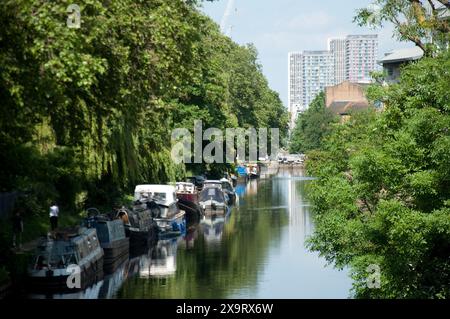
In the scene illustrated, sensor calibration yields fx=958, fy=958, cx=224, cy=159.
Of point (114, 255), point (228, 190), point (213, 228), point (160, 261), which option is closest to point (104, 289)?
point (114, 255)

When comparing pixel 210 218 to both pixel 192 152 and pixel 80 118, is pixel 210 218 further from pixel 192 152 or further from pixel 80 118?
pixel 80 118

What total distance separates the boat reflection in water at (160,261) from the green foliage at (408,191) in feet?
47.5

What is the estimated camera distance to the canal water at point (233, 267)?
35.5 m

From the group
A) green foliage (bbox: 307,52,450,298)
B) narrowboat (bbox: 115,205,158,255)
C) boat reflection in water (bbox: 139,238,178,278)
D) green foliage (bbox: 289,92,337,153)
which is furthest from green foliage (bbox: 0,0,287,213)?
green foliage (bbox: 289,92,337,153)

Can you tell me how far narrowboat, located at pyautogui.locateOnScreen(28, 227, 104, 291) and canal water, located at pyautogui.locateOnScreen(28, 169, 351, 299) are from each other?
0.62 metres

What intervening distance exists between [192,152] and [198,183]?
3.42 meters

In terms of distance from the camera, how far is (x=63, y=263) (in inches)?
1341

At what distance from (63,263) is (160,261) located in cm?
1063

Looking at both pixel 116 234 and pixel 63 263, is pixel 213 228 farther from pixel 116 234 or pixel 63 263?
pixel 63 263

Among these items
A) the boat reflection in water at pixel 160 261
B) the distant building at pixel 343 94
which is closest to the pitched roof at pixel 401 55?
the boat reflection in water at pixel 160 261

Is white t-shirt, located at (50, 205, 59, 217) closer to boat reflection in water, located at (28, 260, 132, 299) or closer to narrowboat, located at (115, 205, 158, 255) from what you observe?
boat reflection in water, located at (28, 260, 132, 299)

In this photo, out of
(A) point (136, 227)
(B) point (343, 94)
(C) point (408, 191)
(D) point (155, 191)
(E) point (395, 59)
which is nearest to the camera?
(C) point (408, 191)

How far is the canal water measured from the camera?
35531mm

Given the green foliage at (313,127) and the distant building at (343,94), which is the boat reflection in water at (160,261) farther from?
the distant building at (343,94)
